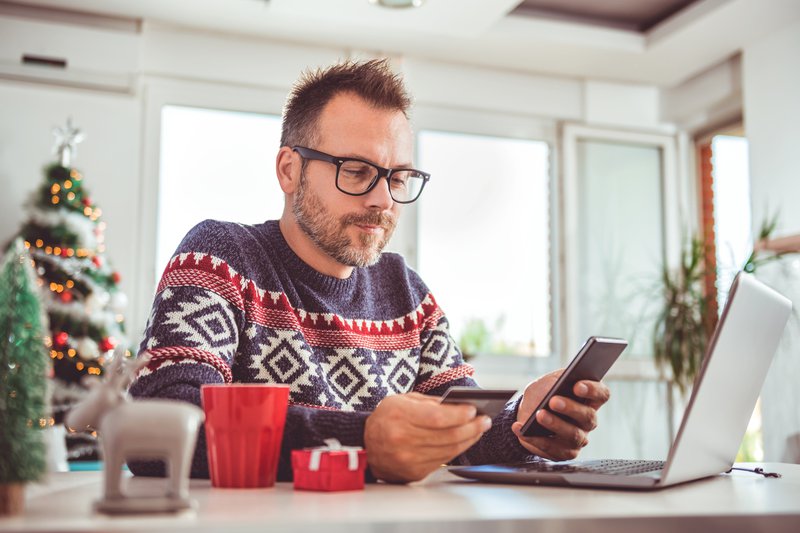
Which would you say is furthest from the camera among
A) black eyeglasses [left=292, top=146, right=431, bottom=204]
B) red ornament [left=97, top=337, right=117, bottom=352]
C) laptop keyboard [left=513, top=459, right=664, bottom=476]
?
red ornament [left=97, top=337, right=117, bottom=352]

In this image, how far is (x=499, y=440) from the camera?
4.60 ft

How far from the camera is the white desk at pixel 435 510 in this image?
0.61m

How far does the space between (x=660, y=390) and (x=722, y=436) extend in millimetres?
4105

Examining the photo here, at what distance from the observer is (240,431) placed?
928mm

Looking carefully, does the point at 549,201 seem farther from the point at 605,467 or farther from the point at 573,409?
the point at 605,467

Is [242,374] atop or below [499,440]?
atop

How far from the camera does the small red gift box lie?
89 centimetres

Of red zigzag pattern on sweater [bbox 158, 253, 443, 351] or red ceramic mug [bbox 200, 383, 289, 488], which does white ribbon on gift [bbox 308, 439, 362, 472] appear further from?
red zigzag pattern on sweater [bbox 158, 253, 443, 351]

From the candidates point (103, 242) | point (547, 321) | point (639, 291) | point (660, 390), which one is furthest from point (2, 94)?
point (660, 390)

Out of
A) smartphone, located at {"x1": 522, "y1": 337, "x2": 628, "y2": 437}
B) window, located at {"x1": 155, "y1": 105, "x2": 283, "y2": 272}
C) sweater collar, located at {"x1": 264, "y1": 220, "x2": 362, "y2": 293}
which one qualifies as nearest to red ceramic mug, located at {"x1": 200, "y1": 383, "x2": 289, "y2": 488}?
smartphone, located at {"x1": 522, "y1": 337, "x2": 628, "y2": 437}

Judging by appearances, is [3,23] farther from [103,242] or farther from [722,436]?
[722,436]

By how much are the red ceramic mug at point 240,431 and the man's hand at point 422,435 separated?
0.14m

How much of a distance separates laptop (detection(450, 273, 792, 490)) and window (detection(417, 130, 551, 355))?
3475mm

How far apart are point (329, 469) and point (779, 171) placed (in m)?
4.01
